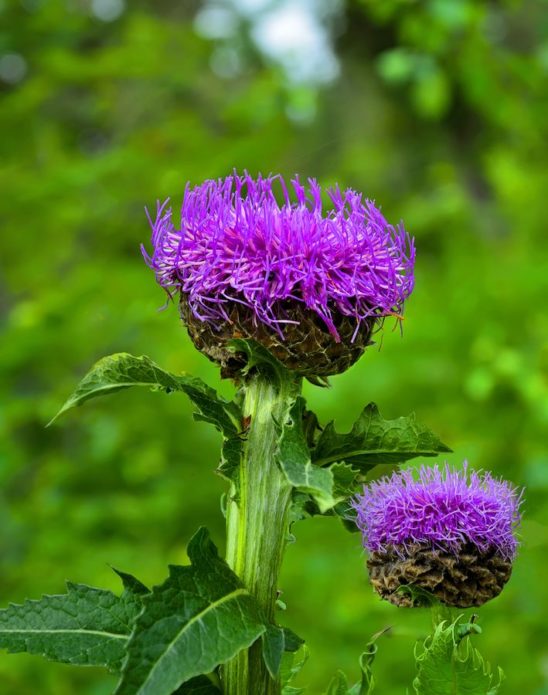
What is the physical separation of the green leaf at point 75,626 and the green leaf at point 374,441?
386mm

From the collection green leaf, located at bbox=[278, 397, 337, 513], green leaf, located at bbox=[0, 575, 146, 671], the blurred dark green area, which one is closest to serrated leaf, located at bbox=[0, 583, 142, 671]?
green leaf, located at bbox=[0, 575, 146, 671]

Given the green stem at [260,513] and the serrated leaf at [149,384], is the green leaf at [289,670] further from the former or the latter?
the serrated leaf at [149,384]

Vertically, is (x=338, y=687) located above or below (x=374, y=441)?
below

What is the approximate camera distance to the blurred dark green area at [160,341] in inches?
155

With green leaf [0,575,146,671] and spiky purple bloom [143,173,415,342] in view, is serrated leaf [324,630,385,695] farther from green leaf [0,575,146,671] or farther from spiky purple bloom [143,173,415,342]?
spiky purple bloom [143,173,415,342]

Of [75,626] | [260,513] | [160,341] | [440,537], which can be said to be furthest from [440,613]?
[160,341]

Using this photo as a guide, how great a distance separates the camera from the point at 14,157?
5.03 m

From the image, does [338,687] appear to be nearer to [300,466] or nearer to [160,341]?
[300,466]

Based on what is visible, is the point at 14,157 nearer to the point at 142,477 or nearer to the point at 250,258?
the point at 142,477

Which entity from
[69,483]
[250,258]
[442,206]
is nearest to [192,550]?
[250,258]

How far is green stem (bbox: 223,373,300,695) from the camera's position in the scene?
146 cm

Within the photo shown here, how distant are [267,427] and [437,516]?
1.17 ft

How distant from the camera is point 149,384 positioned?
1.43m

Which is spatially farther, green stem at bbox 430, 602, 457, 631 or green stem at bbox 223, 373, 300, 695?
green stem at bbox 430, 602, 457, 631
